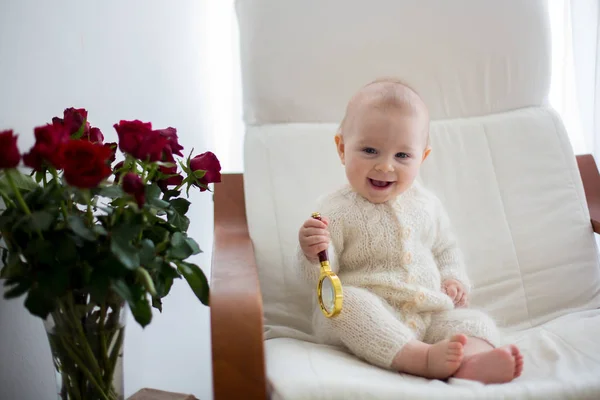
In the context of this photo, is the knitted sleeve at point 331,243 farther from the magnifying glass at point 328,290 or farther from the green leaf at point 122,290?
the green leaf at point 122,290

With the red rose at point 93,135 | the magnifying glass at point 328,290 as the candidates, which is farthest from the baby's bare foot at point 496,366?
the red rose at point 93,135

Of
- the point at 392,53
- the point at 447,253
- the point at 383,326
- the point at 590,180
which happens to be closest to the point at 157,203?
the point at 383,326

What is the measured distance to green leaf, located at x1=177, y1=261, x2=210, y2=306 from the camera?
37.4 inches

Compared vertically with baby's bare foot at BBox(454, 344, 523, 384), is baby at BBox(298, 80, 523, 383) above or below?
above

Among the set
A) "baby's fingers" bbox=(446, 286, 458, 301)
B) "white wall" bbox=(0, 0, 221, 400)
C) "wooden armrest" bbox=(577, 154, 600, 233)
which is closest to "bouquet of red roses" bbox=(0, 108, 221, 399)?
"white wall" bbox=(0, 0, 221, 400)

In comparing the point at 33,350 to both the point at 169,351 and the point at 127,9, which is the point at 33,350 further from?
the point at 127,9

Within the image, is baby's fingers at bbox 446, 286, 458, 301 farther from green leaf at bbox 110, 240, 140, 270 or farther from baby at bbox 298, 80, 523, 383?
green leaf at bbox 110, 240, 140, 270

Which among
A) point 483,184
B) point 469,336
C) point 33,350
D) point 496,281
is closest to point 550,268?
point 496,281

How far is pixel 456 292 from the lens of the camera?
127 cm

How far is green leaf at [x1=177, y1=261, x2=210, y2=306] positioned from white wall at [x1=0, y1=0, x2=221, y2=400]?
0.31 metres

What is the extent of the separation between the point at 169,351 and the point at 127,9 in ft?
2.64

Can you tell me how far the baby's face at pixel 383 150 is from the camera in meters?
1.22

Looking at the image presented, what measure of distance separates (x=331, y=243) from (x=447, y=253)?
0.26 m

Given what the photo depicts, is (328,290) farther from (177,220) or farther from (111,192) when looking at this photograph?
(111,192)
